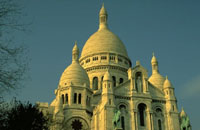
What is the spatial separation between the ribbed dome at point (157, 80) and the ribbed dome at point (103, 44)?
26.3ft

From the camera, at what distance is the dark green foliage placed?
25.1m

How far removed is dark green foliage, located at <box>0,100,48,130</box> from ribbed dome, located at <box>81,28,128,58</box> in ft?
127

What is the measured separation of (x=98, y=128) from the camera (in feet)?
151

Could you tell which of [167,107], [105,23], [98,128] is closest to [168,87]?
[167,107]

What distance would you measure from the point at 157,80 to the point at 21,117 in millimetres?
40425

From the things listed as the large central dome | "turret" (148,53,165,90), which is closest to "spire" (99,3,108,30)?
the large central dome

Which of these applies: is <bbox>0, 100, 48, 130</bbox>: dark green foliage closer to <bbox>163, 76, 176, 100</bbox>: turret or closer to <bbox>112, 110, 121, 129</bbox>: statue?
<bbox>112, 110, 121, 129</bbox>: statue

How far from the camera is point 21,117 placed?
2591 centimetres

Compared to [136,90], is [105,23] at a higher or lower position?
higher

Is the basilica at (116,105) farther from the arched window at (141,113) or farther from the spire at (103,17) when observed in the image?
the spire at (103,17)

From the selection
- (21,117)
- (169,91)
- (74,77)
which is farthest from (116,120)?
(21,117)

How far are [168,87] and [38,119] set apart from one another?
2870 cm

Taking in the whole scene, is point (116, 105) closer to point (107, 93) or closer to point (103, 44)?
point (107, 93)

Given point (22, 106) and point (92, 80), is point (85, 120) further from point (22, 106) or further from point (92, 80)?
point (22, 106)
